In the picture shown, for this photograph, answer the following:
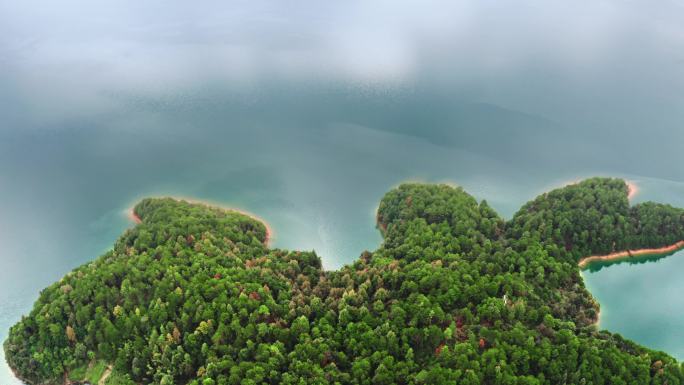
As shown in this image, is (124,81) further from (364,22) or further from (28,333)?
(28,333)

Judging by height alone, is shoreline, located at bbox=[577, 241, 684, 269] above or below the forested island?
above

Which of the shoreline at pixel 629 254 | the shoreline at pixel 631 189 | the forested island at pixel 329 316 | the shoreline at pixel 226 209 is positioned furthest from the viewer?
the shoreline at pixel 631 189

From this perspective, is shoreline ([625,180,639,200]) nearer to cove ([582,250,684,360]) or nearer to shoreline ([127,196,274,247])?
cove ([582,250,684,360])

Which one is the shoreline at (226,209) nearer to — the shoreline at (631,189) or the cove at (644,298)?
the cove at (644,298)

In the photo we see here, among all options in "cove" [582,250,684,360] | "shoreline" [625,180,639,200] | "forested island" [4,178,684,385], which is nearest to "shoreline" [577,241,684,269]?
"cove" [582,250,684,360]

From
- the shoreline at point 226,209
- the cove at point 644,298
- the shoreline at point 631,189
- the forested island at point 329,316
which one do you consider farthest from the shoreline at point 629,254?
the shoreline at point 226,209

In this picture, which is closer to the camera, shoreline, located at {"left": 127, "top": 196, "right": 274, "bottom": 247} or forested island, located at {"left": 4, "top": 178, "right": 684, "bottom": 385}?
forested island, located at {"left": 4, "top": 178, "right": 684, "bottom": 385}

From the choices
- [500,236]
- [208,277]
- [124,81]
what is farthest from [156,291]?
[124,81]
